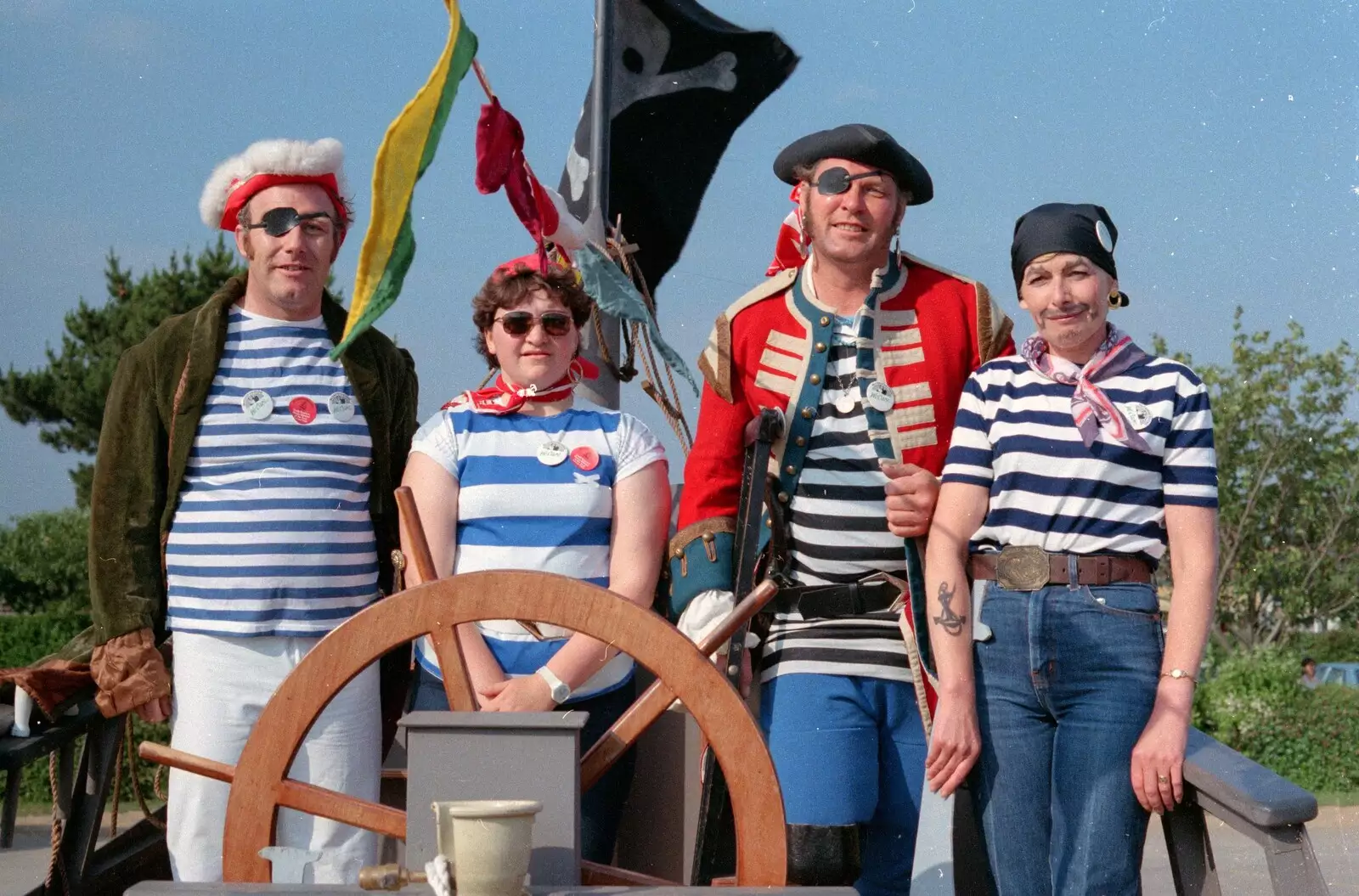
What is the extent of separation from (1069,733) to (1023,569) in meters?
0.26

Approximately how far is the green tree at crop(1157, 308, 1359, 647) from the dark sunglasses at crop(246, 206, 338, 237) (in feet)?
39.8

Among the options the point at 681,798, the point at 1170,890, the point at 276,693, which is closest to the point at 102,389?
the point at 1170,890

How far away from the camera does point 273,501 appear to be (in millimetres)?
2949

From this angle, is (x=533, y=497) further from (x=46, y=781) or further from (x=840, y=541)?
(x=46, y=781)

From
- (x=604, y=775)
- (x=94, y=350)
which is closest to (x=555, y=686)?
(x=604, y=775)

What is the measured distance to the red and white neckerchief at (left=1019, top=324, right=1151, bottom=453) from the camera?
232 centimetres

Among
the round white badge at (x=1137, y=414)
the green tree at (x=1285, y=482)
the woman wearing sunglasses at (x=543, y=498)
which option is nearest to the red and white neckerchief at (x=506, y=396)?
the woman wearing sunglasses at (x=543, y=498)

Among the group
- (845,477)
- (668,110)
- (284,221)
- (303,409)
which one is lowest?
(845,477)

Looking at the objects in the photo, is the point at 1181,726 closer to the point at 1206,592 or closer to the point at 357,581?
the point at 1206,592

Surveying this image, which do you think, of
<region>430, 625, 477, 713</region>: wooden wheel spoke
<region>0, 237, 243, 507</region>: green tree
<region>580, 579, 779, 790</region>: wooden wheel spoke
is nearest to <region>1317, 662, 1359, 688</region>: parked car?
<region>0, 237, 243, 507</region>: green tree

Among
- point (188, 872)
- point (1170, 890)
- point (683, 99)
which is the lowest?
point (1170, 890)

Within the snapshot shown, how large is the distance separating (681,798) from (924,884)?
69cm

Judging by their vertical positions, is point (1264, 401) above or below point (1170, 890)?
above

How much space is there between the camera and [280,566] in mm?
2916
